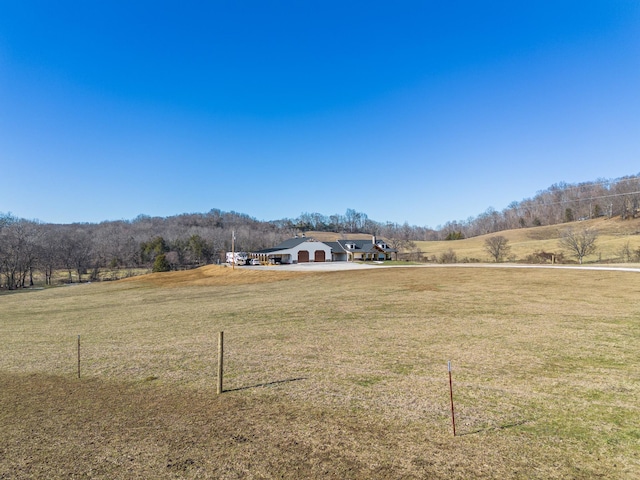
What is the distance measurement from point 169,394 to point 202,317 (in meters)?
10.5

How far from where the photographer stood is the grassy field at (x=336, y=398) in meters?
4.87

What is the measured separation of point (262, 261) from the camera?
66.9 m

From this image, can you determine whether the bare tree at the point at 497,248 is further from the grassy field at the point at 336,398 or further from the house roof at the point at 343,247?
the grassy field at the point at 336,398

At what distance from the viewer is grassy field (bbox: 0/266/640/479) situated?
192 inches

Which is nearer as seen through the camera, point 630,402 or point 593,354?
point 630,402

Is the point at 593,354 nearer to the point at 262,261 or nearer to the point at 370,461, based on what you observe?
the point at 370,461

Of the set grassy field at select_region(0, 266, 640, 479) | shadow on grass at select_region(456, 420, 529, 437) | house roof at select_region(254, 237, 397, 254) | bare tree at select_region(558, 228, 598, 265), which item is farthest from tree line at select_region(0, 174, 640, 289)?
shadow on grass at select_region(456, 420, 529, 437)

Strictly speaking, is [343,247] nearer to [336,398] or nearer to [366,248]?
[366,248]

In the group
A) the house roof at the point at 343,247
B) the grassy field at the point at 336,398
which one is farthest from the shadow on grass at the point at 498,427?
the house roof at the point at 343,247

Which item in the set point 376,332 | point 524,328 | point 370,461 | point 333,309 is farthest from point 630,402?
point 333,309

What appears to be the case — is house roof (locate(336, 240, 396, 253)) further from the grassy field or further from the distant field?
the grassy field

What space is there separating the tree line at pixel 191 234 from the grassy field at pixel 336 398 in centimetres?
3826

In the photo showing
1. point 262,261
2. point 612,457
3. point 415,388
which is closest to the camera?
point 612,457

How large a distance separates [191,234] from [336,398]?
117 meters
